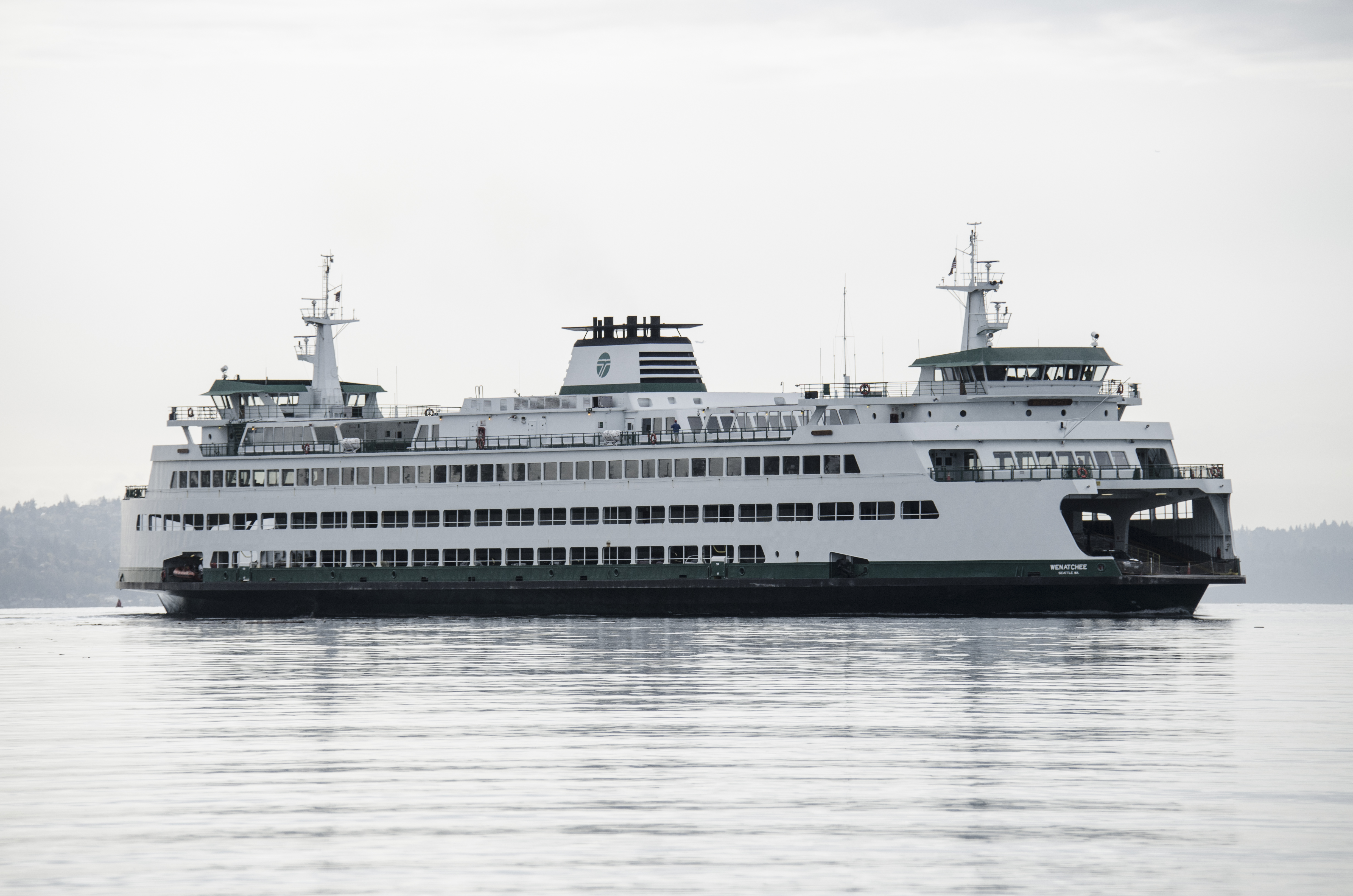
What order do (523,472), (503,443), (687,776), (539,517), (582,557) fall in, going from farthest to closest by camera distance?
(503,443)
(523,472)
(539,517)
(582,557)
(687,776)

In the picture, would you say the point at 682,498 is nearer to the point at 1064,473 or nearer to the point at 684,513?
the point at 684,513

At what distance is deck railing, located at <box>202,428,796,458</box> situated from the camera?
6241cm

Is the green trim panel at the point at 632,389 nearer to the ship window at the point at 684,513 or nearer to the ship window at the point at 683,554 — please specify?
the ship window at the point at 684,513

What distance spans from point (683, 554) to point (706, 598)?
2.25 metres

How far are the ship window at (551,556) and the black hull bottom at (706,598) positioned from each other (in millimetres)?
967

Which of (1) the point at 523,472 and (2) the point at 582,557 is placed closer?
(2) the point at 582,557

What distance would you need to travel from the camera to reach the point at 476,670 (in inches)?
1432

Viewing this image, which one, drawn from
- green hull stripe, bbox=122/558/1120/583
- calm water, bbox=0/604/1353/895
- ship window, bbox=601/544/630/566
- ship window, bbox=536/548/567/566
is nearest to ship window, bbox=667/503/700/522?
green hull stripe, bbox=122/558/1120/583

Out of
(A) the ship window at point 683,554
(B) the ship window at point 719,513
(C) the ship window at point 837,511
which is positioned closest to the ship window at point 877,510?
(C) the ship window at point 837,511

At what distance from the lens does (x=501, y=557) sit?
6606 cm

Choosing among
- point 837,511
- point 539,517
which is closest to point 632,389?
point 539,517

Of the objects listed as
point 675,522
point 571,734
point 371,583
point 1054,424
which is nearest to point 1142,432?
point 1054,424

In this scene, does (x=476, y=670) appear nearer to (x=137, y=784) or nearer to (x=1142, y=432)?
(x=137, y=784)

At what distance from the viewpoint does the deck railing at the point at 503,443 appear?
62406 mm
